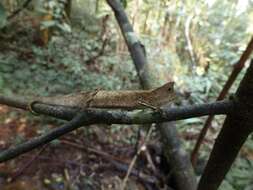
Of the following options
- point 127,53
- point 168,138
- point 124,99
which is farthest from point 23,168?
point 127,53

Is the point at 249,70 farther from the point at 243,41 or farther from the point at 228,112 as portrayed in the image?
the point at 243,41

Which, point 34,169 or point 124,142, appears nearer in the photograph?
point 34,169

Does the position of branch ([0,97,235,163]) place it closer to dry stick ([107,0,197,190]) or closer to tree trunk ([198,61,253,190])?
tree trunk ([198,61,253,190])

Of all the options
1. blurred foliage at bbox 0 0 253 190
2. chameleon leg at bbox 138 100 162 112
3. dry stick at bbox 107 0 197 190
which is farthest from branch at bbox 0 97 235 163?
blurred foliage at bbox 0 0 253 190

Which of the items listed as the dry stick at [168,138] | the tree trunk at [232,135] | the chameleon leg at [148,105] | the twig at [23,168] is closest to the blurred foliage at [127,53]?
the dry stick at [168,138]

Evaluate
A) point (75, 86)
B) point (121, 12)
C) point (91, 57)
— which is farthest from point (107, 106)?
point (91, 57)

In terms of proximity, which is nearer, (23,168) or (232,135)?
(232,135)

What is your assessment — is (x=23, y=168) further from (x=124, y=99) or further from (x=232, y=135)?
(x=232, y=135)
